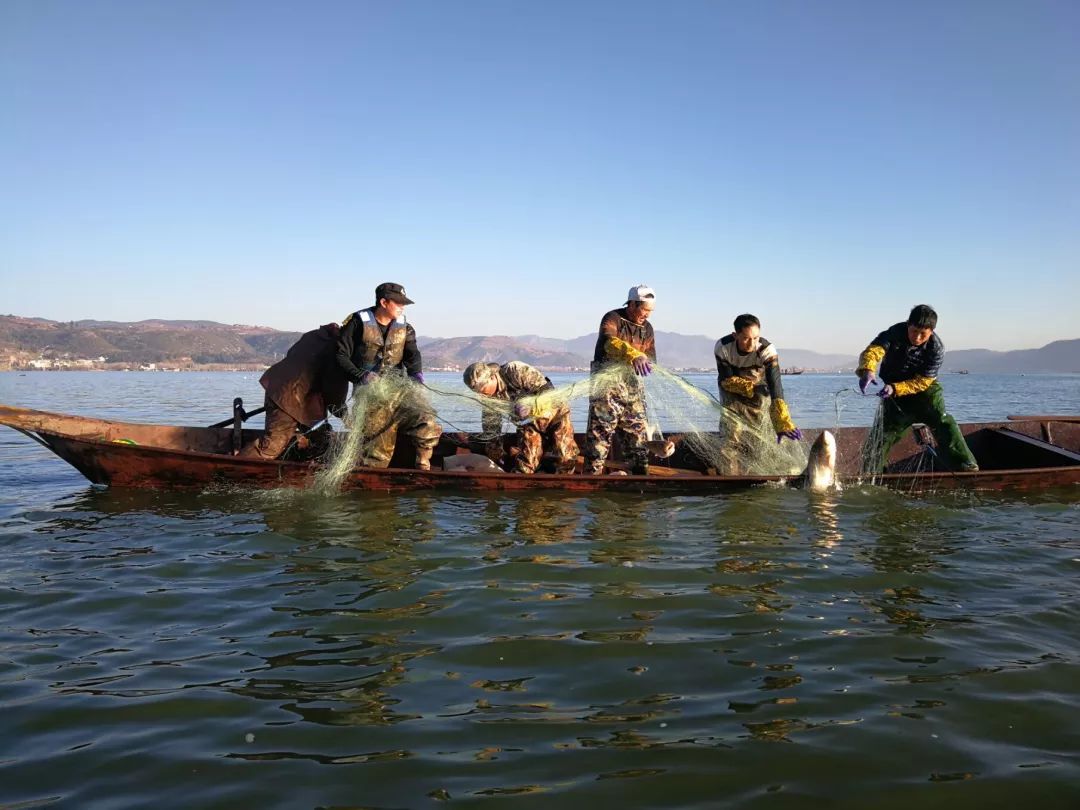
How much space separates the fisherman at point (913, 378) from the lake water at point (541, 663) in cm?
172

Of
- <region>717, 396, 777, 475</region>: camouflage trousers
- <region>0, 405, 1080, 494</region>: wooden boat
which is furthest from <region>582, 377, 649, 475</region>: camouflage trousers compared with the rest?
<region>717, 396, 777, 475</region>: camouflage trousers

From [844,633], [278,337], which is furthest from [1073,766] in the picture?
[278,337]

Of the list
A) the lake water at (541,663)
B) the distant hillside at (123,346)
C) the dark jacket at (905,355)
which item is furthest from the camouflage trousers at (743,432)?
the distant hillside at (123,346)

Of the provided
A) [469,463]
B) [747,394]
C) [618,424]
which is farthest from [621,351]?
[469,463]

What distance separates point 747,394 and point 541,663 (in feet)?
19.0

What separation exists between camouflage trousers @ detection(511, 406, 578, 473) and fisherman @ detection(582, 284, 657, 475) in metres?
0.26

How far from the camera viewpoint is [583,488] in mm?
8578

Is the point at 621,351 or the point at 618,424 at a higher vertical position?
the point at 621,351

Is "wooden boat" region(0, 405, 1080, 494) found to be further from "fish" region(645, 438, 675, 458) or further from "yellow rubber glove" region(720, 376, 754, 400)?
"fish" region(645, 438, 675, 458)

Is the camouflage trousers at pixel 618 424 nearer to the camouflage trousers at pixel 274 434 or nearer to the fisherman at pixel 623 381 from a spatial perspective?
the fisherman at pixel 623 381

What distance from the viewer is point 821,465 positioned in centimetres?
846

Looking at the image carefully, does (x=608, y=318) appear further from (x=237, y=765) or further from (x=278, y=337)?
(x=278, y=337)

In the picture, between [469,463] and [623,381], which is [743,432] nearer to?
[623,381]

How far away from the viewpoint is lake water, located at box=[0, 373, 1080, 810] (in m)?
2.99
